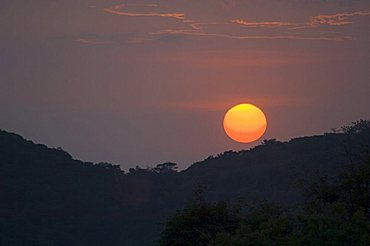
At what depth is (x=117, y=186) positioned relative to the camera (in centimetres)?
9425

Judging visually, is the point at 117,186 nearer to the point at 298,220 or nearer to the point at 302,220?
the point at 298,220

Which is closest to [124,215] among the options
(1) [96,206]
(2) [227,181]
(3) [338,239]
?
(1) [96,206]

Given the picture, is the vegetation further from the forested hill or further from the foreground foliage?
the forested hill

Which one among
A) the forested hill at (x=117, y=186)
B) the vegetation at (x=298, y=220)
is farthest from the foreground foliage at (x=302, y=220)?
the forested hill at (x=117, y=186)

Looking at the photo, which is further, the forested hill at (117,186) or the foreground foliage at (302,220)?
the forested hill at (117,186)

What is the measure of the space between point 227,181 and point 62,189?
55.2ft

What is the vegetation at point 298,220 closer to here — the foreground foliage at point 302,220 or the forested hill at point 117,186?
the foreground foliage at point 302,220

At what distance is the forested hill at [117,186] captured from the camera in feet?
240

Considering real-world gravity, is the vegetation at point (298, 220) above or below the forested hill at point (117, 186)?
below

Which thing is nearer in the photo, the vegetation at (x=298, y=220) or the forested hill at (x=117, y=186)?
the vegetation at (x=298, y=220)

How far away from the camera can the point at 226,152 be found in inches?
3819

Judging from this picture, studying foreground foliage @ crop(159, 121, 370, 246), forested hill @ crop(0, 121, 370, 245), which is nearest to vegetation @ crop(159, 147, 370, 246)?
foreground foliage @ crop(159, 121, 370, 246)

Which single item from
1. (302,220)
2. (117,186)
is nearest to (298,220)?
(302,220)

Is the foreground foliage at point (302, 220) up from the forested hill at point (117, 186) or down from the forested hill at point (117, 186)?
down
